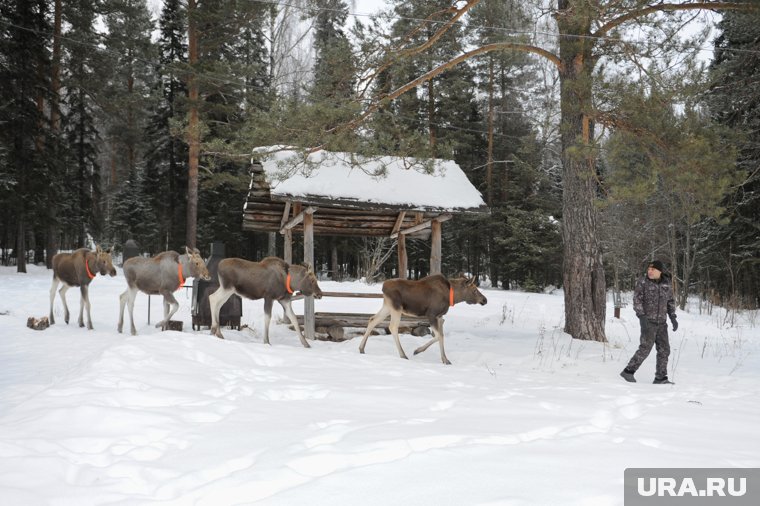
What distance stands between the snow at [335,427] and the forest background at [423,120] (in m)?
3.88

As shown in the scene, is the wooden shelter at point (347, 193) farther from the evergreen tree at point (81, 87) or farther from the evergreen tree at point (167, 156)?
the evergreen tree at point (167, 156)

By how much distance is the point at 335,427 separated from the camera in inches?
149

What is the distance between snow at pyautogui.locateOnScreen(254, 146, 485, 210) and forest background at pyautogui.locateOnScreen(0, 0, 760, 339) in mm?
736

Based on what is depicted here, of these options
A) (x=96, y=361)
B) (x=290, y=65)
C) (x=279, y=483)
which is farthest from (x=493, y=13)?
(x=290, y=65)

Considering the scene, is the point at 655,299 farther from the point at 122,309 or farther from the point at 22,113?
the point at 22,113

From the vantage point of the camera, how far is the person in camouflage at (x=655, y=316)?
22.4 ft

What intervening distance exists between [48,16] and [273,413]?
1068 inches

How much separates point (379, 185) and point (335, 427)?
809 cm

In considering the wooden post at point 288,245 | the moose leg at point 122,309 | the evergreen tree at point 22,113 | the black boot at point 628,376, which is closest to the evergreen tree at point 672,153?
the black boot at point 628,376

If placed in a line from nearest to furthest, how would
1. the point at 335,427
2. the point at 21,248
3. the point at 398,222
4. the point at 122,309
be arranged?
1. the point at 335,427
2. the point at 122,309
3. the point at 398,222
4. the point at 21,248

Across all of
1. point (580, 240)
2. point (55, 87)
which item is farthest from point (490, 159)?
point (55, 87)

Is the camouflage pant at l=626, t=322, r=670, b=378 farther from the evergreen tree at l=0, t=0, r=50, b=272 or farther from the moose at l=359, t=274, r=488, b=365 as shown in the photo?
the evergreen tree at l=0, t=0, r=50, b=272

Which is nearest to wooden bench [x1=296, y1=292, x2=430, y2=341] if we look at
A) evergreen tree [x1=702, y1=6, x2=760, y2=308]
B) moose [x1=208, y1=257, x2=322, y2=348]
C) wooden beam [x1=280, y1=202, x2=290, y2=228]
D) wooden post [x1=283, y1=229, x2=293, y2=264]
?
moose [x1=208, y1=257, x2=322, y2=348]

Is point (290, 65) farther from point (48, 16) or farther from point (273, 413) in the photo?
point (273, 413)
